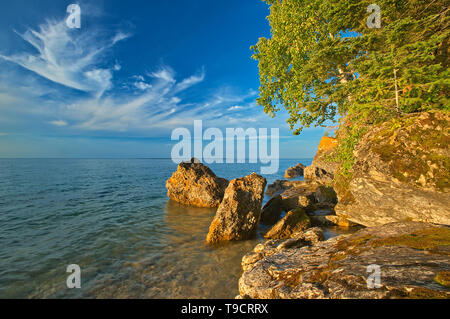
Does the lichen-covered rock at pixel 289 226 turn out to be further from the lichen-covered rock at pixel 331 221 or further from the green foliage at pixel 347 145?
the green foliage at pixel 347 145

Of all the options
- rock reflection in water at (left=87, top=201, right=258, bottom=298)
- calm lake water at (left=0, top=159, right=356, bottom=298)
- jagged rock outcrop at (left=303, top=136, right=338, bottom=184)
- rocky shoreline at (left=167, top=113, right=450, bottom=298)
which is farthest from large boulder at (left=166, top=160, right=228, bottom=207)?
jagged rock outcrop at (left=303, top=136, right=338, bottom=184)

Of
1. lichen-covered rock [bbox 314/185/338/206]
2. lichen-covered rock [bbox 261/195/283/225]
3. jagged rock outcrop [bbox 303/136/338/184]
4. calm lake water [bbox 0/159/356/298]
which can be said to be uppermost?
jagged rock outcrop [bbox 303/136/338/184]

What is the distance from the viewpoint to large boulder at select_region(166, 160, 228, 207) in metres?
20.0

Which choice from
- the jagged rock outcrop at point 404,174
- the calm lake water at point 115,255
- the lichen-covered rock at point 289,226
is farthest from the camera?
the lichen-covered rock at point 289,226

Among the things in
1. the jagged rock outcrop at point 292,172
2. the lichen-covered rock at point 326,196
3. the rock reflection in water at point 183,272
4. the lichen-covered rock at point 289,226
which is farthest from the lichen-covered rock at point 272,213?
the jagged rock outcrop at point 292,172

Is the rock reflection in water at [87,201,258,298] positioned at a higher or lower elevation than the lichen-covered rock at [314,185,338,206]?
lower

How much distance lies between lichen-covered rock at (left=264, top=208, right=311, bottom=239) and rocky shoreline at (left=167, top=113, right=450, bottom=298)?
0.06 meters

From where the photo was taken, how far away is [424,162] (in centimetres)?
781

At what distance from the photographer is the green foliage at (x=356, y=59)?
764 centimetres

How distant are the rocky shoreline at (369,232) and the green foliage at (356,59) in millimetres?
1550

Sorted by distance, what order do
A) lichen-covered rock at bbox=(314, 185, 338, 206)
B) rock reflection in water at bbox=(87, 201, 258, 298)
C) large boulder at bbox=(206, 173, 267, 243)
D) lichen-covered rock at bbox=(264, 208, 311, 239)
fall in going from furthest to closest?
lichen-covered rock at bbox=(314, 185, 338, 206)
lichen-covered rock at bbox=(264, 208, 311, 239)
large boulder at bbox=(206, 173, 267, 243)
rock reflection in water at bbox=(87, 201, 258, 298)

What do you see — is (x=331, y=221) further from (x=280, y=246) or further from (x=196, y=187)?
(x=196, y=187)

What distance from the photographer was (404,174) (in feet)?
26.5

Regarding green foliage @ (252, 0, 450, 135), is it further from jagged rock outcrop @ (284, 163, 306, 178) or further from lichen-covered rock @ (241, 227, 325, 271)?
jagged rock outcrop @ (284, 163, 306, 178)
